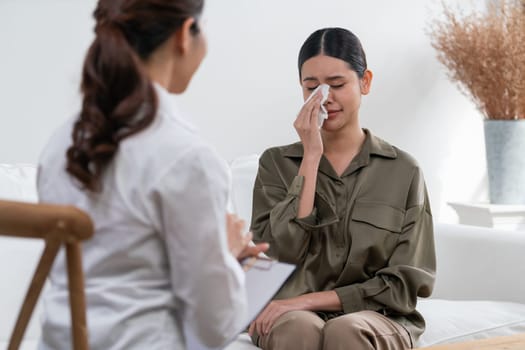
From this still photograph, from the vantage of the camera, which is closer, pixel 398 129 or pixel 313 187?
pixel 313 187

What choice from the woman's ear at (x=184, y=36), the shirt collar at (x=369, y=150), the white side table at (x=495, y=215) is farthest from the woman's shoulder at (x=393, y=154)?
the white side table at (x=495, y=215)

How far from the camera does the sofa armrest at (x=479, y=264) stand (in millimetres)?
2377

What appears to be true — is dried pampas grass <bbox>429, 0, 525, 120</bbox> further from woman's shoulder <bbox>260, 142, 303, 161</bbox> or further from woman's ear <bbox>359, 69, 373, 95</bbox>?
woman's shoulder <bbox>260, 142, 303, 161</bbox>

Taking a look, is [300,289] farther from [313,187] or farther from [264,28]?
[264,28]

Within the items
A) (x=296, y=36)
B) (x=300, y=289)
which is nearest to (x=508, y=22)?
(x=296, y=36)

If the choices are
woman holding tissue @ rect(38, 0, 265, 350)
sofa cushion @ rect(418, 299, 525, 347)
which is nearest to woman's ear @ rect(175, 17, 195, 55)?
woman holding tissue @ rect(38, 0, 265, 350)

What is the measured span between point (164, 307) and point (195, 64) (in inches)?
12.8

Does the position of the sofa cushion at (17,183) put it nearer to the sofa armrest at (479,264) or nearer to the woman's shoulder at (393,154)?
the woman's shoulder at (393,154)

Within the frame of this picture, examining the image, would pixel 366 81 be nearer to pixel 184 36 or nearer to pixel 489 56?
pixel 184 36

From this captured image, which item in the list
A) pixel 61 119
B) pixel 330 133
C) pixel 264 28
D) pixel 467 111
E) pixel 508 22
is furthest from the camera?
pixel 467 111

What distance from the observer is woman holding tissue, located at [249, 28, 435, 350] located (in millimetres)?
1923

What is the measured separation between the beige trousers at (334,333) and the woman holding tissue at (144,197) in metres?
0.76

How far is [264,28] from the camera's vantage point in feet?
9.65

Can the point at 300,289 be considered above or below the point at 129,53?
below
